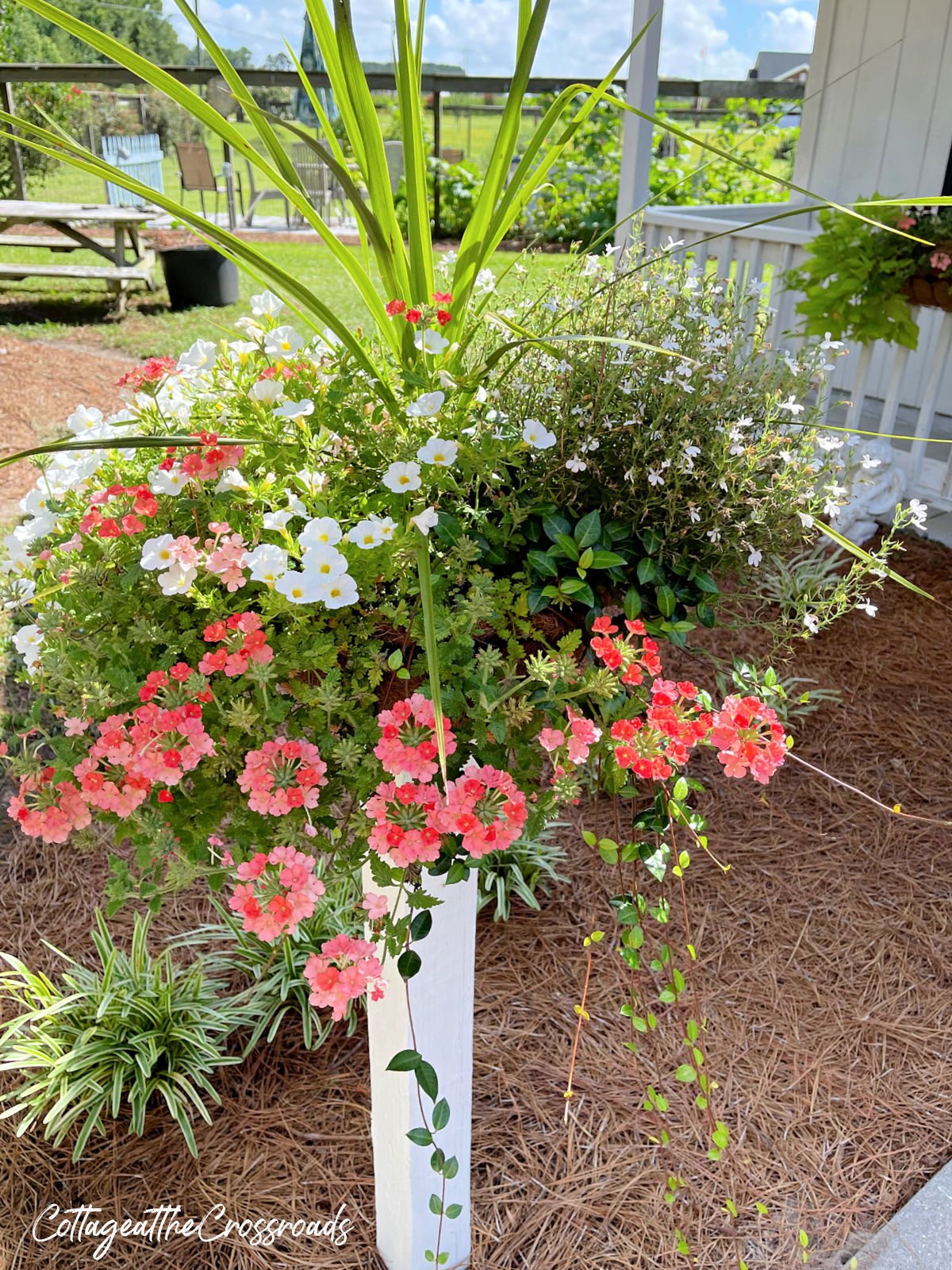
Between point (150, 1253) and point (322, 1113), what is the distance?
33cm

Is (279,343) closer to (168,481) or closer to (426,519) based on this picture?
(168,481)

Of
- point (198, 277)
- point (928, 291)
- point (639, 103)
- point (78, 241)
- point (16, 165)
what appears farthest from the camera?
point (16, 165)

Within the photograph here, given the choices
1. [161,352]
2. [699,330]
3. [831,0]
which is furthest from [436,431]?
[161,352]

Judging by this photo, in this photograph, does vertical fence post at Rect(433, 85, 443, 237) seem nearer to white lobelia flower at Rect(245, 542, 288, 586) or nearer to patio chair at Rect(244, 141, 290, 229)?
patio chair at Rect(244, 141, 290, 229)

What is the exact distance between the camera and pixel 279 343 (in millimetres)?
1113

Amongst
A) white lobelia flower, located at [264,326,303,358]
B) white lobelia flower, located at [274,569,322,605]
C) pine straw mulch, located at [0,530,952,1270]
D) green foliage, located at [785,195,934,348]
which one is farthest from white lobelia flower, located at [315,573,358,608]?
green foliage, located at [785,195,934,348]

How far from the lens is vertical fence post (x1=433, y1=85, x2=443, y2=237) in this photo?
902 cm

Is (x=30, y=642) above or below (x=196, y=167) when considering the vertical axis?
below

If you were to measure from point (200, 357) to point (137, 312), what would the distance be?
21.7 ft

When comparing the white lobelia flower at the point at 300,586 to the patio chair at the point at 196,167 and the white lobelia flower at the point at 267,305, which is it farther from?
the patio chair at the point at 196,167

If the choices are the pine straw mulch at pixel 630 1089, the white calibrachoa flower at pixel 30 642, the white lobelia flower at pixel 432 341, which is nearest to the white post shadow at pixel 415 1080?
the pine straw mulch at pixel 630 1089

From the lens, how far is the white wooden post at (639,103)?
3037mm

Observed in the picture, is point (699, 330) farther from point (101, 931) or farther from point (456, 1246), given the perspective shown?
point (101, 931)

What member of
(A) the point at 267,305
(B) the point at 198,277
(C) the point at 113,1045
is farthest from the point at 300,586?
(B) the point at 198,277
